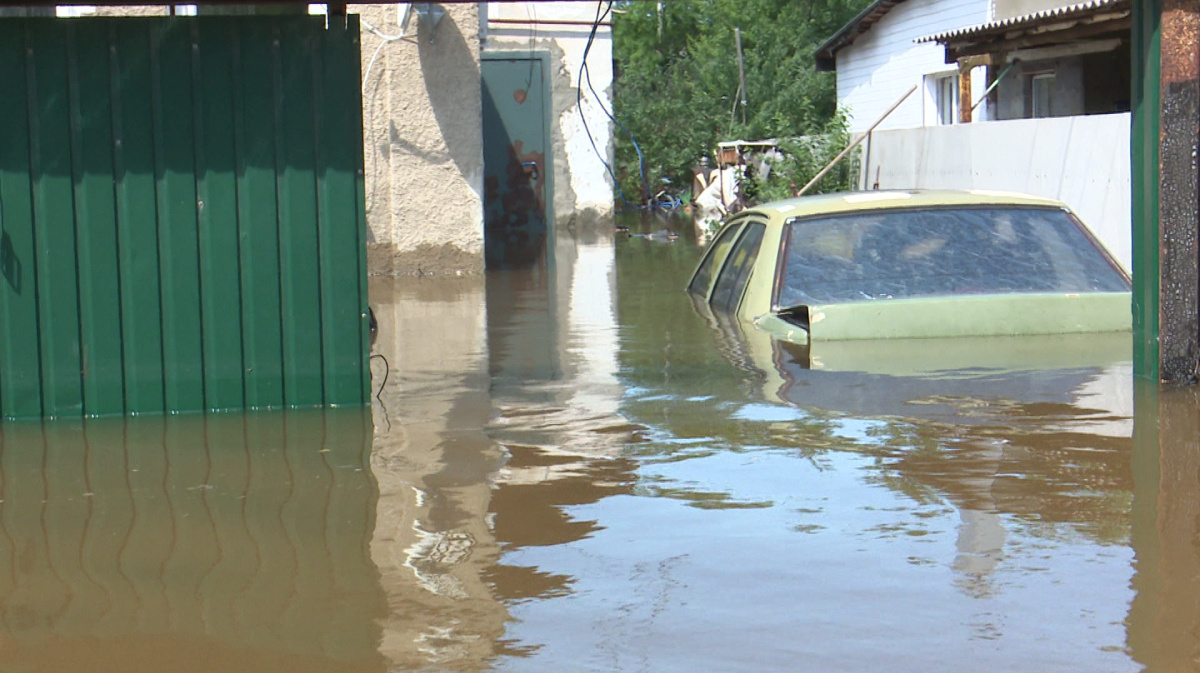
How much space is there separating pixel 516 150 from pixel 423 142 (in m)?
6.35

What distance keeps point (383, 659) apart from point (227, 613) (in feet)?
1.98

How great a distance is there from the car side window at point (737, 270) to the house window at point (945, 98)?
16.7m

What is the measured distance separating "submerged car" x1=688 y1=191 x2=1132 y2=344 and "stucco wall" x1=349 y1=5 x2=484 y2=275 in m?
6.48

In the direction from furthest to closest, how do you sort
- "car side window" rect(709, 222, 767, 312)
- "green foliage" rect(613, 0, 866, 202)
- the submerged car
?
"green foliage" rect(613, 0, 866, 202)
"car side window" rect(709, 222, 767, 312)
the submerged car

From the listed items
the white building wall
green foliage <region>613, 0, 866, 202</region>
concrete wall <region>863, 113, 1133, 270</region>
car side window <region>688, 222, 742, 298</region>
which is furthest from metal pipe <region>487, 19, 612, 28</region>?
car side window <region>688, 222, 742, 298</region>

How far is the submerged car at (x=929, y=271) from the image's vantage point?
293 inches

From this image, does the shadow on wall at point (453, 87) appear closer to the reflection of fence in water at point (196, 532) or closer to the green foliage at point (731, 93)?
Result: the reflection of fence in water at point (196, 532)

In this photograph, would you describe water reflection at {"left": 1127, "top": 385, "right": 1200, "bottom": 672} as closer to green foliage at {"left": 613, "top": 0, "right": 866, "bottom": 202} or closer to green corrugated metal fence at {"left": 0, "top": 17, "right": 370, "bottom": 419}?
green corrugated metal fence at {"left": 0, "top": 17, "right": 370, "bottom": 419}

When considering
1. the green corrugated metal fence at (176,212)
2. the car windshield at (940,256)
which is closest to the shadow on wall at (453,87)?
the car windshield at (940,256)

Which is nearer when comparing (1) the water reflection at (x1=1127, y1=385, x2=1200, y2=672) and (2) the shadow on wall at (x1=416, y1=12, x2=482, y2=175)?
(1) the water reflection at (x1=1127, y1=385, x2=1200, y2=672)

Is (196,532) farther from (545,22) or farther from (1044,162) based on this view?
(545,22)

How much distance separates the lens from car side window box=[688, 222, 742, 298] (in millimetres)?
9399

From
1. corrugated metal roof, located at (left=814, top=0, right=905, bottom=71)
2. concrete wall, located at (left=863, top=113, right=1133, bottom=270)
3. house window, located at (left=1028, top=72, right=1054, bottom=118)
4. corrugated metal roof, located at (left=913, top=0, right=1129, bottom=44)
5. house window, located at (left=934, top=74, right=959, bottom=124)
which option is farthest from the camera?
corrugated metal roof, located at (left=814, top=0, right=905, bottom=71)

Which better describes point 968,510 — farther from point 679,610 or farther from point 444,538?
point 444,538
